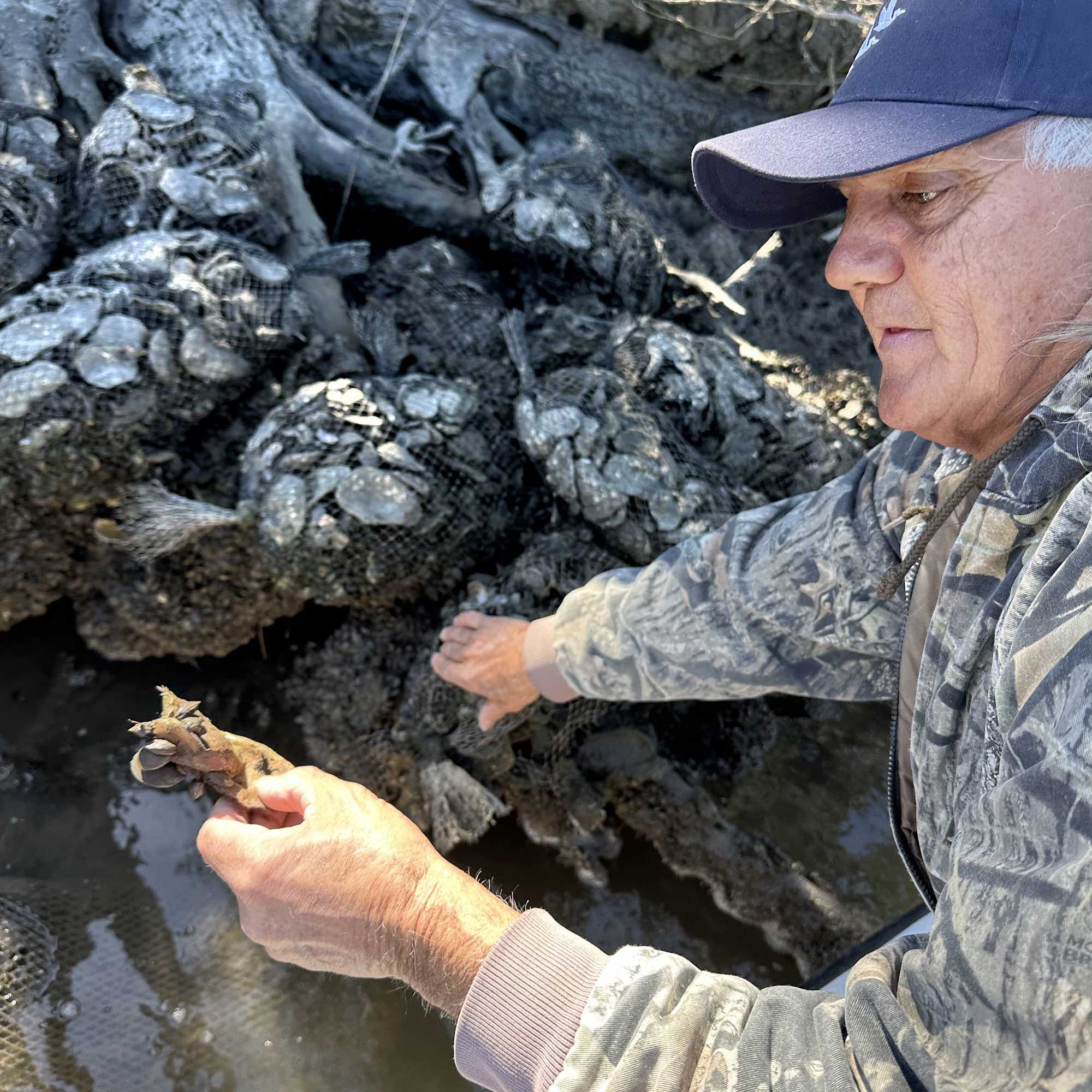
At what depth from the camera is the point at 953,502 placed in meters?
1.04

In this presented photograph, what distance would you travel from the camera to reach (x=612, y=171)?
2.48 m

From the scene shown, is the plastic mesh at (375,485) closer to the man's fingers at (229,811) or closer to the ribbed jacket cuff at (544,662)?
the ribbed jacket cuff at (544,662)

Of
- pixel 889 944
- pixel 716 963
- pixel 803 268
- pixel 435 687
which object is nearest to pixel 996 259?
pixel 889 944

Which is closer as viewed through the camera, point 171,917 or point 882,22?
point 882,22

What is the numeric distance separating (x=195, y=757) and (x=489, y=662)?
671mm

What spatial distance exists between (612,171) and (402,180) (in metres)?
0.62

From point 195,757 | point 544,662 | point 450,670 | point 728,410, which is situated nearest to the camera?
point 195,757

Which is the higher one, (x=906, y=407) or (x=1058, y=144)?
(x=1058, y=144)

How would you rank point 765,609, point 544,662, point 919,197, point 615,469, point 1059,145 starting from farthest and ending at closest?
point 615,469
point 544,662
point 765,609
point 919,197
point 1059,145

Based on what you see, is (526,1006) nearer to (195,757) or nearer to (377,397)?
(195,757)

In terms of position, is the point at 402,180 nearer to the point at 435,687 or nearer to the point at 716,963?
the point at 435,687

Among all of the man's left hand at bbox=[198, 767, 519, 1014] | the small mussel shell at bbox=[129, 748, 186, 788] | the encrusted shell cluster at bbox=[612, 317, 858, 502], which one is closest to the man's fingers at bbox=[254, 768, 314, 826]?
the man's left hand at bbox=[198, 767, 519, 1014]

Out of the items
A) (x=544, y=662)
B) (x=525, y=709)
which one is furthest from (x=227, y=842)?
(x=525, y=709)

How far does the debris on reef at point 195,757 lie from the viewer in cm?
114
